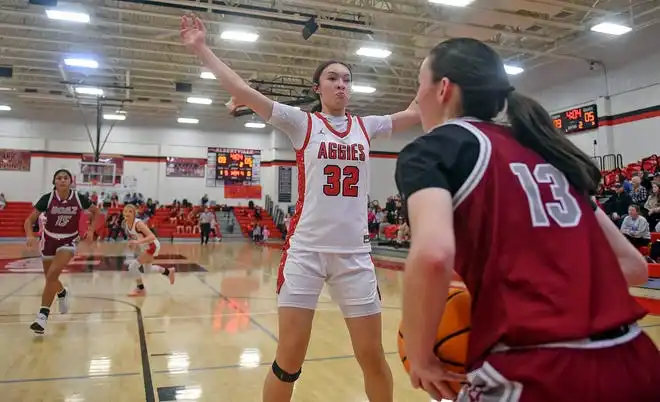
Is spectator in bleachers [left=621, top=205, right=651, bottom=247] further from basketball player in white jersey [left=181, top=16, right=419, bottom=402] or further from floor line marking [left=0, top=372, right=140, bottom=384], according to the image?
floor line marking [left=0, top=372, right=140, bottom=384]

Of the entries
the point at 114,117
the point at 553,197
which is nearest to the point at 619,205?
the point at 553,197

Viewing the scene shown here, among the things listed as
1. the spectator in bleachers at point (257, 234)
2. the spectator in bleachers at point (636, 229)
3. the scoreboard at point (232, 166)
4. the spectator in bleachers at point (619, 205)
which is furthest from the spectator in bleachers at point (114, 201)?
the spectator in bleachers at point (636, 229)

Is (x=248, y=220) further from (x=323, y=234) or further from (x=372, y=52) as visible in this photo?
(x=323, y=234)

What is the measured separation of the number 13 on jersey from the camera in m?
2.63

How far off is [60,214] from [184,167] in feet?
78.5

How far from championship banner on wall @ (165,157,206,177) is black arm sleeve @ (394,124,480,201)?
29353mm

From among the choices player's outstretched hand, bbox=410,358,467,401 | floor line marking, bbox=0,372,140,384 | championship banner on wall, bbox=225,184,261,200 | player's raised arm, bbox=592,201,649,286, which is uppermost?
championship banner on wall, bbox=225,184,261,200

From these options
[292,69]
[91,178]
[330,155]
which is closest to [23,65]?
[91,178]

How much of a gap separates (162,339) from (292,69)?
606 inches

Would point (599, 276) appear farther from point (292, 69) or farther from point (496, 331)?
point (292, 69)

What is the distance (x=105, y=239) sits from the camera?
2359 centimetres

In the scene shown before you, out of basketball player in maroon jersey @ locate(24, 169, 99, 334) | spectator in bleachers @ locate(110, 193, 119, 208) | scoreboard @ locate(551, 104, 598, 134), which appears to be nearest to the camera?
basketball player in maroon jersey @ locate(24, 169, 99, 334)

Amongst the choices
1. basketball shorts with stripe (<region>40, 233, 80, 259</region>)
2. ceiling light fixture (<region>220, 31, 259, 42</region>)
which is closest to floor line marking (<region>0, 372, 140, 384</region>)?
basketball shorts with stripe (<region>40, 233, 80, 259</region>)

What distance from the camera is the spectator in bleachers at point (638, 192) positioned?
41.0 ft
